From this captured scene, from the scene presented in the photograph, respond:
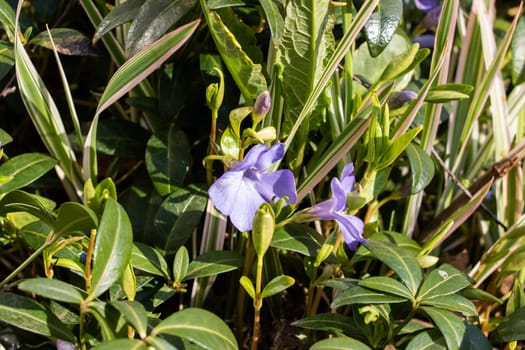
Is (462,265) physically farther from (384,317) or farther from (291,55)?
(291,55)

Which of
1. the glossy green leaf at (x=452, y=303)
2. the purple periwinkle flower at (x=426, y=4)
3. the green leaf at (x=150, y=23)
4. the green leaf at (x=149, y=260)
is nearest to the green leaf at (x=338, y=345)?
the glossy green leaf at (x=452, y=303)

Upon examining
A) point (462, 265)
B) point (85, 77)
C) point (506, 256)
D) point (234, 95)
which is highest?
point (234, 95)

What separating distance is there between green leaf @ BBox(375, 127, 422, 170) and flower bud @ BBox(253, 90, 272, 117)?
0.58 ft

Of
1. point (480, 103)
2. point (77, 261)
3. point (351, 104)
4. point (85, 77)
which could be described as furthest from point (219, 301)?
point (85, 77)

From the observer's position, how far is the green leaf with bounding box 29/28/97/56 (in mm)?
1049

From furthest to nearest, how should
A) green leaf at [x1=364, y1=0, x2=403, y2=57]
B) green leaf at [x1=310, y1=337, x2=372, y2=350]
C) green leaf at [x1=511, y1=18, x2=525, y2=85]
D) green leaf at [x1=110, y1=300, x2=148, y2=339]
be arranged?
green leaf at [x1=511, y1=18, x2=525, y2=85] → green leaf at [x1=364, y1=0, x2=403, y2=57] → green leaf at [x1=310, y1=337, x2=372, y2=350] → green leaf at [x1=110, y1=300, x2=148, y2=339]

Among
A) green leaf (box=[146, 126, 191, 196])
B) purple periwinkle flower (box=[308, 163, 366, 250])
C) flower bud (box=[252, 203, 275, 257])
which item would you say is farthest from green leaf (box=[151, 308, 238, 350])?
green leaf (box=[146, 126, 191, 196])

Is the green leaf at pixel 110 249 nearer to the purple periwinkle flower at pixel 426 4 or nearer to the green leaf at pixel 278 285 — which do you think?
the green leaf at pixel 278 285

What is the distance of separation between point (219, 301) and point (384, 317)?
12.0 inches

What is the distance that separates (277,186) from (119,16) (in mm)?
366

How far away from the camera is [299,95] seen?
0.97 m

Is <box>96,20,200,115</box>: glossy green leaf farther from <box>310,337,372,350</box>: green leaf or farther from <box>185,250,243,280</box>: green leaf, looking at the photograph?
<box>310,337,372,350</box>: green leaf

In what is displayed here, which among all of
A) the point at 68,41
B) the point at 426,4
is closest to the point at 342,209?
the point at 68,41

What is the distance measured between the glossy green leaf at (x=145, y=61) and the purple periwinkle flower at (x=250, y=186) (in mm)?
194
